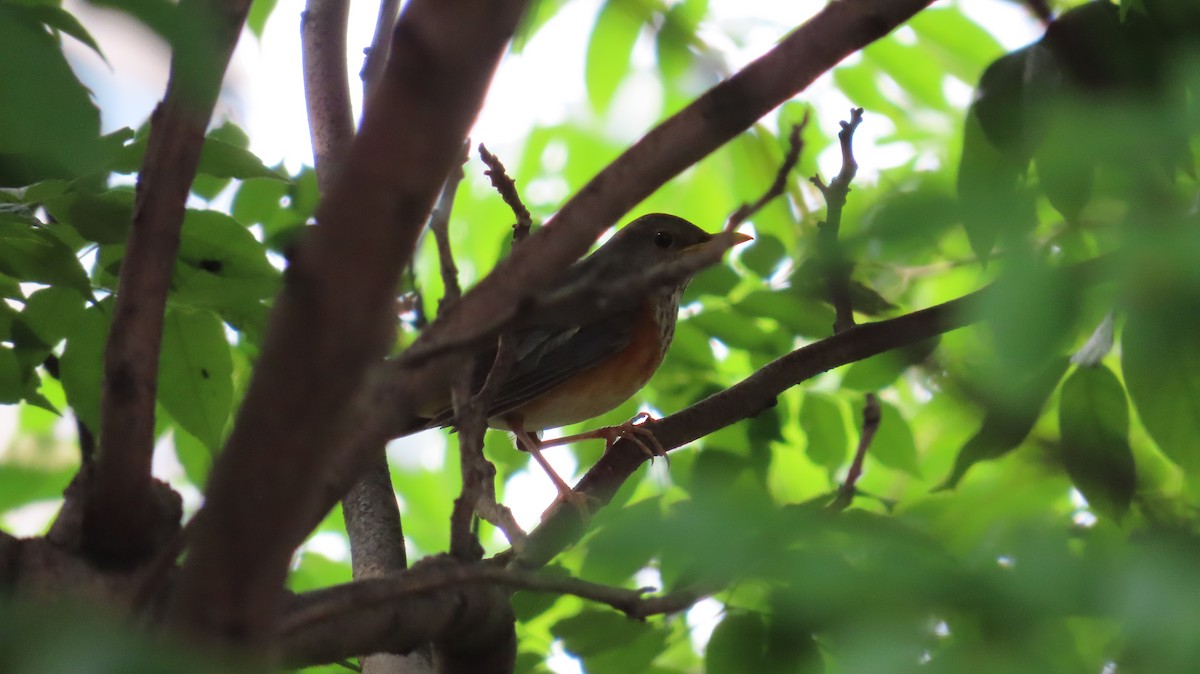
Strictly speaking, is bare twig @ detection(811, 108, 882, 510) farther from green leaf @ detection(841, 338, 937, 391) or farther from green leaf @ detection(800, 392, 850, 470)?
green leaf @ detection(800, 392, 850, 470)

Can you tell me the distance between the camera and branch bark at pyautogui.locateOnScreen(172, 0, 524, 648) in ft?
3.71

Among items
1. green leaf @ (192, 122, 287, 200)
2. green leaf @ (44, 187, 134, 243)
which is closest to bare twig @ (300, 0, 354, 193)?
green leaf @ (192, 122, 287, 200)

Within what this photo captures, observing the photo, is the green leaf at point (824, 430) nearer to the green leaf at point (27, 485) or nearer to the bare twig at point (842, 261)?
the bare twig at point (842, 261)

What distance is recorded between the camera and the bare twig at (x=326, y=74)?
10.8 ft

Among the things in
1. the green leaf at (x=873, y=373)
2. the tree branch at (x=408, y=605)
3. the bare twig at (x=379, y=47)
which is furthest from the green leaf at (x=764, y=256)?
the tree branch at (x=408, y=605)

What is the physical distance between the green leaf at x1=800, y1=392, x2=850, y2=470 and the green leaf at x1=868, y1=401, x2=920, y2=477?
0.12 metres

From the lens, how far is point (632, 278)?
1335mm

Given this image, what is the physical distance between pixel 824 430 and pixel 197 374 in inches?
73.2

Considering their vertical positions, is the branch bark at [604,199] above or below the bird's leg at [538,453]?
below

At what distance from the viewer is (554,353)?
4.25 m

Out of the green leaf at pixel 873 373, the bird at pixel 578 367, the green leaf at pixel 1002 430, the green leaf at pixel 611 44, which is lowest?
the green leaf at pixel 1002 430

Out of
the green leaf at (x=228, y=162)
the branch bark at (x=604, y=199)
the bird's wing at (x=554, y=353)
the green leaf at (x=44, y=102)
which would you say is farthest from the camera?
the bird's wing at (x=554, y=353)

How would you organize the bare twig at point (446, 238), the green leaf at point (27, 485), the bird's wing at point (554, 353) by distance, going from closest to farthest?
the bare twig at point (446, 238) → the green leaf at point (27, 485) → the bird's wing at point (554, 353)

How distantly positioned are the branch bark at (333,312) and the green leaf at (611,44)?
2.72 meters
